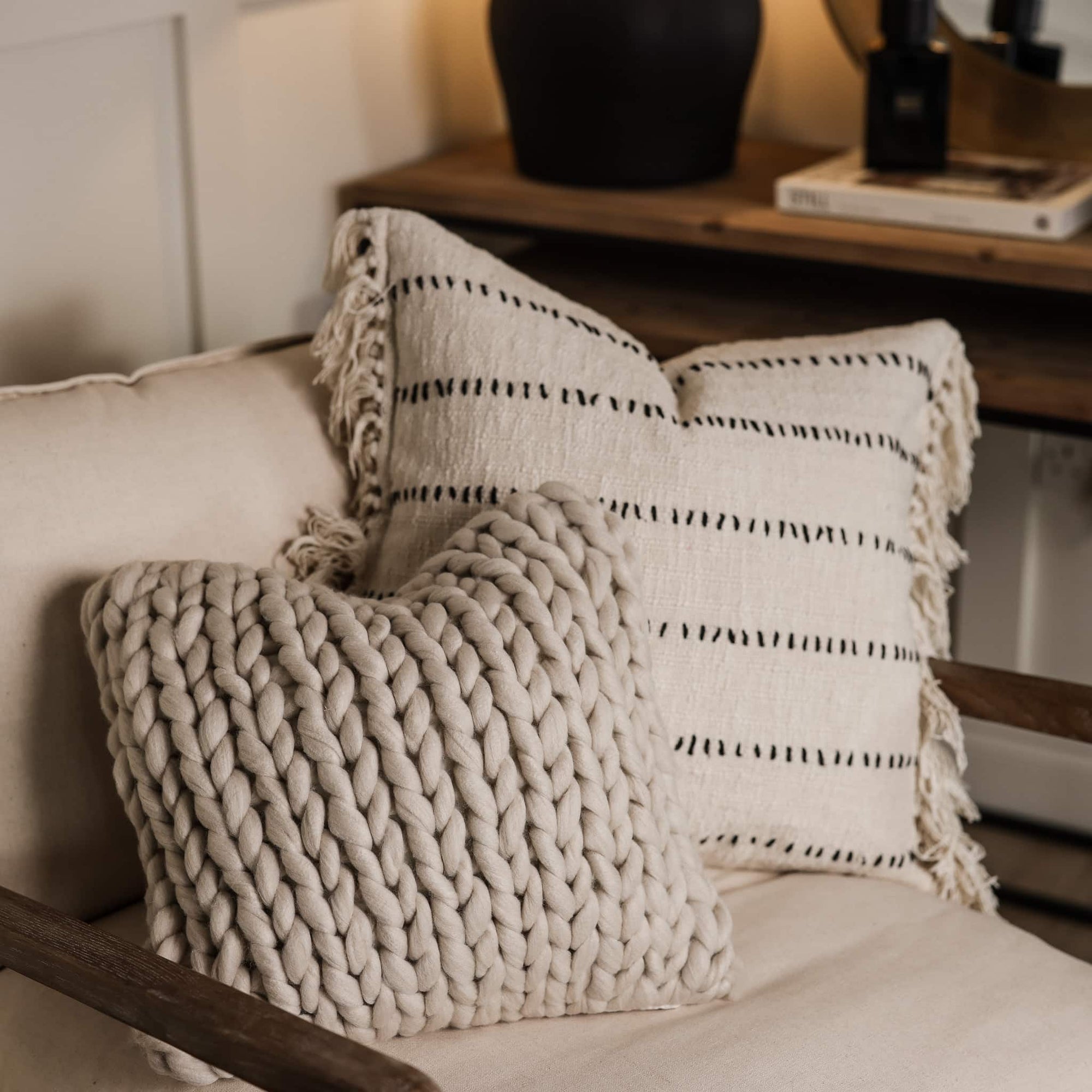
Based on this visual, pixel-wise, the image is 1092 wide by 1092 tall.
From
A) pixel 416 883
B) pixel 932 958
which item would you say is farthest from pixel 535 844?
pixel 932 958

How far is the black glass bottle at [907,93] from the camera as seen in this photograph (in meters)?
1.45

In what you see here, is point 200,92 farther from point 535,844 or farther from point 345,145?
point 535,844

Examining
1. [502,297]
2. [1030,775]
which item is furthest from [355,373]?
[1030,775]

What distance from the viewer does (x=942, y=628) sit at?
1.20m

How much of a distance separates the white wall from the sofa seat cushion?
59cm

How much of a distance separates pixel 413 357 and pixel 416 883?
0.40 m

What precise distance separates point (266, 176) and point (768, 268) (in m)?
0.54

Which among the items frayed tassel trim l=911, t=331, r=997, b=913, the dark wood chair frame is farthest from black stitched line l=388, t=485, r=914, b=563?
the dark wood chair frame

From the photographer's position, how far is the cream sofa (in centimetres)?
89

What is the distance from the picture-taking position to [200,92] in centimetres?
137

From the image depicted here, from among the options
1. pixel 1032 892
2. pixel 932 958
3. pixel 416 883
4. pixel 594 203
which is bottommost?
pixel 1032 892

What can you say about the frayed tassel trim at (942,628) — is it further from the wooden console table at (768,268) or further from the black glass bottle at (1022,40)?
the black glass bottle at (1022,40)

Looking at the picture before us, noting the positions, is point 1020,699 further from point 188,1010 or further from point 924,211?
point 188,1010

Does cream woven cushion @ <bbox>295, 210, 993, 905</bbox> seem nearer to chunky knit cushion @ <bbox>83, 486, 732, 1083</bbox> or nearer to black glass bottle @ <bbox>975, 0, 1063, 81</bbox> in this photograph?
chunky knit cushion @ <bbox>83, 486, 732, 1083</bbox>
